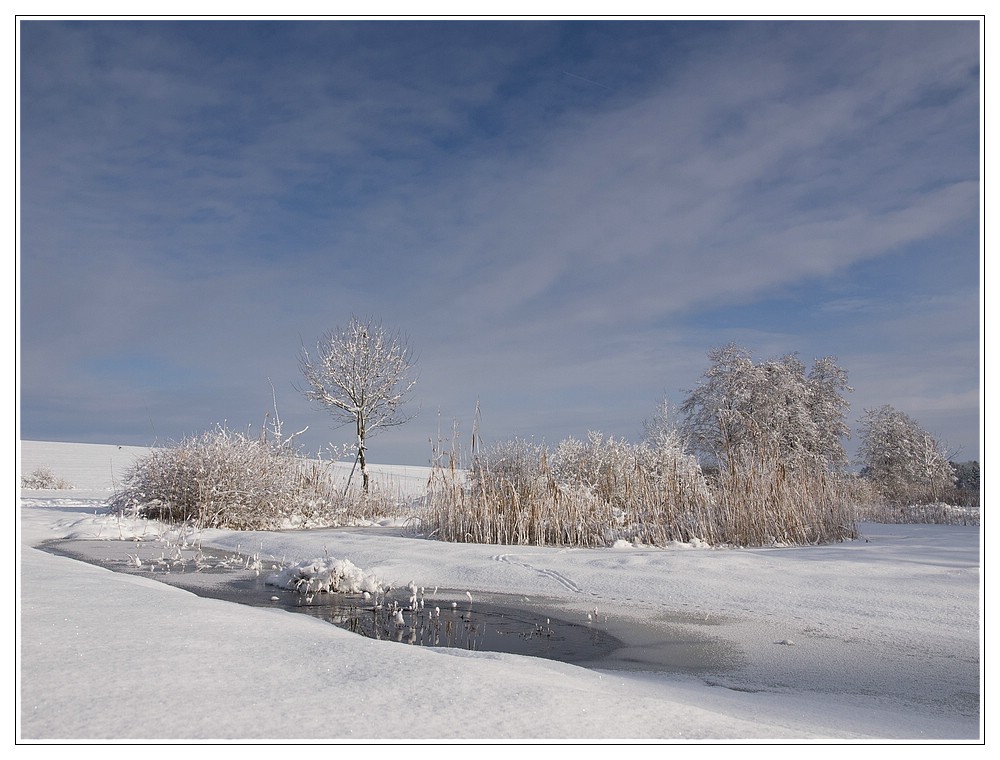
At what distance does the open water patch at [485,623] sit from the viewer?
2.92 meters

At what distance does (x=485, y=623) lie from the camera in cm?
357

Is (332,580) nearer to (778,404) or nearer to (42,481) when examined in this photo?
(42,481)

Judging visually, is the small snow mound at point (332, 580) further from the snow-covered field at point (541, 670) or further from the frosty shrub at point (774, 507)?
the frosty shrub at point (774, 507)

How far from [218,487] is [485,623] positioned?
303 inches

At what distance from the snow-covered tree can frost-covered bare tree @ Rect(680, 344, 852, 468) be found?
301 cm

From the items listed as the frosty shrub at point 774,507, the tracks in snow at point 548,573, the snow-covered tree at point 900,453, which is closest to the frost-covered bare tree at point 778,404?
the snow-covered tree at point 900,453

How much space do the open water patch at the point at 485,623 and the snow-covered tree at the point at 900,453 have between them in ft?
94.2

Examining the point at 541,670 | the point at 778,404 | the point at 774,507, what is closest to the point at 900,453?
the point at 778,404

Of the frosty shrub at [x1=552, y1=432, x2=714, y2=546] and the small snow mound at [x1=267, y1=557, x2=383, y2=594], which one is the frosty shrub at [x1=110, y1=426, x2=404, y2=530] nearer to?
the frosty shrub at [x1=552, y1=432, x2=714, y2=546]
